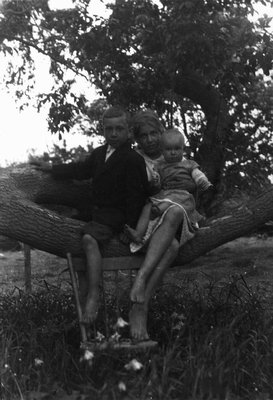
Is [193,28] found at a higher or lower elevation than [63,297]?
higher

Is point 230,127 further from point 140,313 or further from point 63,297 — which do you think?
point 140,313

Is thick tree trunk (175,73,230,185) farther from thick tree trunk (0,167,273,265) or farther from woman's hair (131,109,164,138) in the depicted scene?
thick tree trunk (0,167,273,265)

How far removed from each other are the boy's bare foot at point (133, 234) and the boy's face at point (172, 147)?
0.72 m

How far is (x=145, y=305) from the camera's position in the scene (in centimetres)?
419

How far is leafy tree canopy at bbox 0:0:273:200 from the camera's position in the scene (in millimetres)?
5574

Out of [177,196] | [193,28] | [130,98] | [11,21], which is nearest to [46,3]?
[11,21]

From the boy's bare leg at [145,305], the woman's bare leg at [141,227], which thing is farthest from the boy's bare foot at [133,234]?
the boy's bare leg at [145,305]

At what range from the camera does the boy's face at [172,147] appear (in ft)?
15.3

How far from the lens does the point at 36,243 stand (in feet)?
15.2

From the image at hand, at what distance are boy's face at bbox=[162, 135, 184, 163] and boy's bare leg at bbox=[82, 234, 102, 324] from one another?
3.04ft

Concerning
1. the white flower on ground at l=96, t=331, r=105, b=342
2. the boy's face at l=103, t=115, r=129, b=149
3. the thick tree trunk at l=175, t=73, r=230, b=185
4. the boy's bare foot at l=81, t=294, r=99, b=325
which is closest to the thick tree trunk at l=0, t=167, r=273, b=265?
the boy's bare foot at l=81, t=294, r=99, b=325

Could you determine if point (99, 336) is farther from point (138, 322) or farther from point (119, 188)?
point (119, 188)

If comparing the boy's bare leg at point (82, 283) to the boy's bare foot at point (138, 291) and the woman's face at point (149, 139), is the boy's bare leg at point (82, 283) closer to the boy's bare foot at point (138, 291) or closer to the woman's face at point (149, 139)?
the boy's bare foot at point (138, 291)

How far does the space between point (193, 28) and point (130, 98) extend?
59.9 inches
